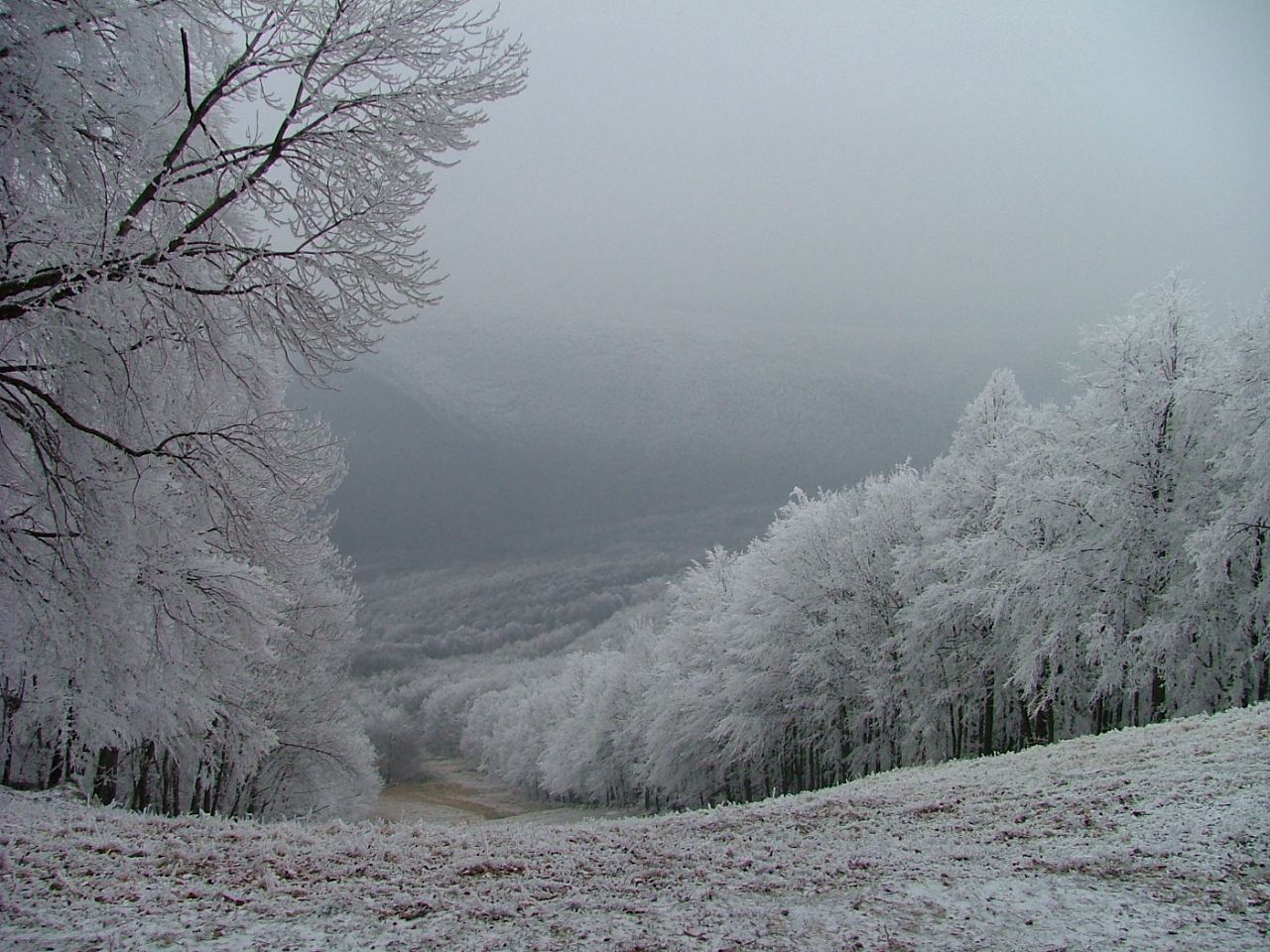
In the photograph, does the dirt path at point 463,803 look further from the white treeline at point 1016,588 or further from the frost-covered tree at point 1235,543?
the frost-covered tree at point 1235,543

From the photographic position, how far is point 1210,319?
22719 mm

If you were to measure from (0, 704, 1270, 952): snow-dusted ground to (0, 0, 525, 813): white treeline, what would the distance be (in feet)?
8.31

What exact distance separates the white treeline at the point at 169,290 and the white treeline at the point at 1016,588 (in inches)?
793

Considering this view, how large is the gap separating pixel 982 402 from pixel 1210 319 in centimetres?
803

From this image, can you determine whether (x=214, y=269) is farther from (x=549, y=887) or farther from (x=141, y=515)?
(x=549, y=887)

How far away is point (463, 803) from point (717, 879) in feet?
242

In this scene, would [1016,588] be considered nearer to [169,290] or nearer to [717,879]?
[717,879]

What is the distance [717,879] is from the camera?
7.96m

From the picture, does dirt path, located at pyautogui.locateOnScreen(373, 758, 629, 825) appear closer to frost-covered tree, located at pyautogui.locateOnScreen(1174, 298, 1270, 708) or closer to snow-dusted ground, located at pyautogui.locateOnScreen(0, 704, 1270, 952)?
frost-covered tree, located at pyautogui.locateOnScreen(1174, 298, 1270, 708)

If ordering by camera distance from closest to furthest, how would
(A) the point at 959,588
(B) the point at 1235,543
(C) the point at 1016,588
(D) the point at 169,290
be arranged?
(D) the point at 169,290, (B) the point at 1235,543, (C) the point at 1016,588, (A) the point at 959,588

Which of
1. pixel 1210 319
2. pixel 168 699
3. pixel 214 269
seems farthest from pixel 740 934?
pixel 1210 319

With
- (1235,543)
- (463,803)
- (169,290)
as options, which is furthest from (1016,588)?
(463,803)

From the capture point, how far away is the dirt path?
48562mm

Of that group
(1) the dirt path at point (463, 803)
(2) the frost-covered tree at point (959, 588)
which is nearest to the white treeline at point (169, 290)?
(2) the frost-covered tree at point (959, 588)
